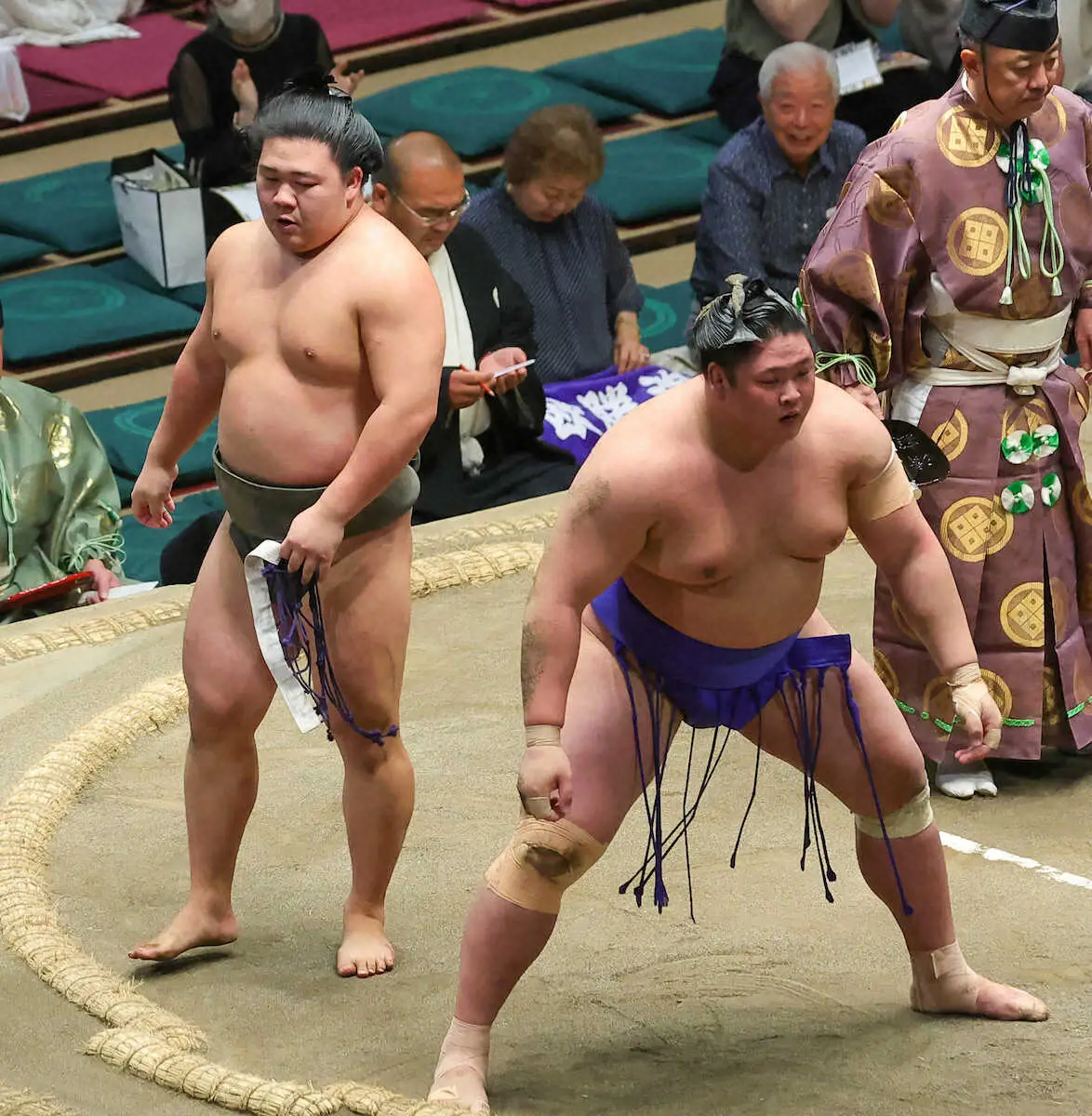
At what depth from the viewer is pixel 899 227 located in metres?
2.81

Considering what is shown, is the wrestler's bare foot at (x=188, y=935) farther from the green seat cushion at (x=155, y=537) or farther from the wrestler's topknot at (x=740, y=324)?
the green seat cushion at (x=155, y=537)

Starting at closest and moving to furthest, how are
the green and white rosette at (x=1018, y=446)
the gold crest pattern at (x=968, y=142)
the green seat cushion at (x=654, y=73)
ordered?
1. the gold crest pattern at (x=968, y=142)
2. the green and white rosette at (x=1018, y=446)
3. the green seat cushion at (x=654, y=73)

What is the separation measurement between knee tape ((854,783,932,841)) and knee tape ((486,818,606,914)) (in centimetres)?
33

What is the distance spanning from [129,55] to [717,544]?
4287 millimetres

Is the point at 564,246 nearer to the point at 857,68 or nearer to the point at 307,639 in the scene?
the point at 857,68

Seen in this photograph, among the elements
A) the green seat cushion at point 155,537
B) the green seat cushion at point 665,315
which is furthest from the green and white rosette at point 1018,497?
the green seat cushion at point 665,315

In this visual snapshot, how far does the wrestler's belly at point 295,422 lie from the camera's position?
2.31 metres

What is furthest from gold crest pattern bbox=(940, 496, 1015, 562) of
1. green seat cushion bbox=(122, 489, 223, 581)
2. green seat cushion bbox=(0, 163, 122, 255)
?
green seat cushion bbox=(0, 163, 122, 255)

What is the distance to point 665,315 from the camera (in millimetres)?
5066

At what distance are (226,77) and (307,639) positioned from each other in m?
2.79

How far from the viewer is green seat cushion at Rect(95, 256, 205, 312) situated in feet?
16.4

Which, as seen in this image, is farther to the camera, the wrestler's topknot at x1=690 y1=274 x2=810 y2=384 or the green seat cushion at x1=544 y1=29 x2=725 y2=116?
the green seat cushion at x1=544 y1=29 x2=725 y2=116

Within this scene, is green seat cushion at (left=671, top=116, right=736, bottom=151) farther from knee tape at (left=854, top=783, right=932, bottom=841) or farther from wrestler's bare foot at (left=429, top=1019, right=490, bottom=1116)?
wrestler's bare foot at (left=429, top=1019, right=490, bottom=1116)

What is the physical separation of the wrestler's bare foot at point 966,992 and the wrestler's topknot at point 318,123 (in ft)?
3.64
